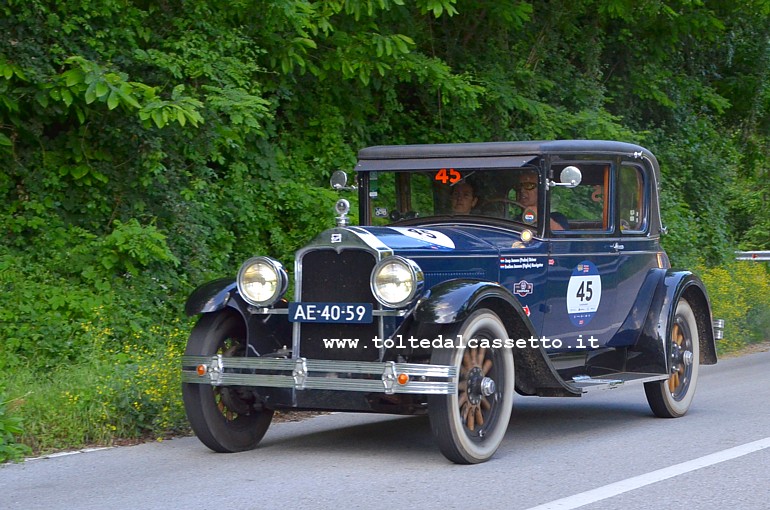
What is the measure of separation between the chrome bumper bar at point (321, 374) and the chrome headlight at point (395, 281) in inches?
16.8

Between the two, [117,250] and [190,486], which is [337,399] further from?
[117,250]

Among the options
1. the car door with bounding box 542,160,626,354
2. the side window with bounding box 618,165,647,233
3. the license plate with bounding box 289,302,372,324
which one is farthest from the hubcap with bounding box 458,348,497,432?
the side window with bounding box 618,165,647,233

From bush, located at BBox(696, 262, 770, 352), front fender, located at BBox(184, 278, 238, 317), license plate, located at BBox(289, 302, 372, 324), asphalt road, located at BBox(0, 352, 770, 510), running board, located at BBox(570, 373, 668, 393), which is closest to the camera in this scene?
asphalt road, located at BBox(0, 352, 770, 510)

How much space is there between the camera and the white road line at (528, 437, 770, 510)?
19.1ft

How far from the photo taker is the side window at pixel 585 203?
27.2 feet

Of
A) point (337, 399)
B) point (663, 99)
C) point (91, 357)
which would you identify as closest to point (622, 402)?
point (337, 399)

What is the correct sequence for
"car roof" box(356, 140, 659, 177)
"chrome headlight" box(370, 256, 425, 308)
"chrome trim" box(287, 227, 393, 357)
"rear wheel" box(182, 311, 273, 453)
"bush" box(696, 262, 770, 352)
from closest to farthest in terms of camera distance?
"chrome headlight" box(370, 256, 425, 308)
"chrome trim" box(287, 227, 393, 357)
"rear wheel" box(182, 311, 273, 453)
"car roof" box(356, 140, 659, 177)
"bush" box(696, 262, 770, 352)

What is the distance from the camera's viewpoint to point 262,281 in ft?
24.4

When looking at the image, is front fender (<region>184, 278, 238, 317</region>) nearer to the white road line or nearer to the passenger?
the passenger

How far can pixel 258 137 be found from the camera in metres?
12.7

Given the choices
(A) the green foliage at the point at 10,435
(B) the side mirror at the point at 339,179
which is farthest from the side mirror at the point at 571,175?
(A) the green foliage at the point at 10,435

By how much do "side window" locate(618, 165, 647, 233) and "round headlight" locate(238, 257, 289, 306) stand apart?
9.71ft

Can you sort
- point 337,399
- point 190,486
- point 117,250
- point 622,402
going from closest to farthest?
point 190,486
point 337,399
point 622,402
point 117,250

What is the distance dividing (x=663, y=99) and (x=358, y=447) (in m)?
11.7
